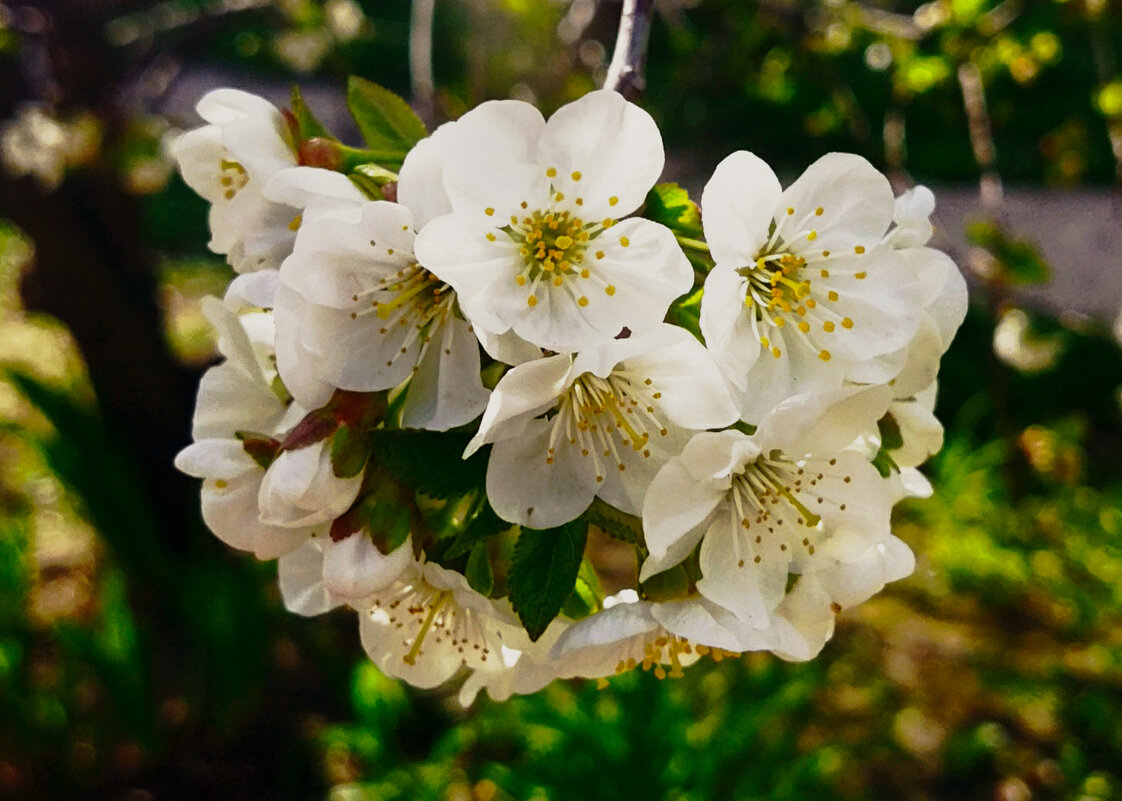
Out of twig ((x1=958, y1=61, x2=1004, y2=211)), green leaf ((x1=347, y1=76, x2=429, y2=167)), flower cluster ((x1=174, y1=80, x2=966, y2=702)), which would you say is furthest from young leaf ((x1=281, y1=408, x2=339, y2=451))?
twig ((x1=958, y1=61, x2=1004, y2=211))

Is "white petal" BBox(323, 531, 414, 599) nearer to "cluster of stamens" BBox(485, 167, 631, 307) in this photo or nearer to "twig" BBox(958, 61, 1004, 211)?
"cluster of stamens" BBox(485, 167, 631, 307)

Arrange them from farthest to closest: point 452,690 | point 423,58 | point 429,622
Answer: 1. point 452,690
2. point 423,58
3. point 429,622

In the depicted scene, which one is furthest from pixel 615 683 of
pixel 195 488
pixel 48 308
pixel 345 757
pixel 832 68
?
pixel 48 308

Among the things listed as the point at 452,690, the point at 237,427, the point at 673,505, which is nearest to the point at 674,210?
the point at 673,505

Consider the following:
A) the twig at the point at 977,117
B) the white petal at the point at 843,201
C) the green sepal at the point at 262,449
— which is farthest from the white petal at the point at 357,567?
the twig at the point at 977,117

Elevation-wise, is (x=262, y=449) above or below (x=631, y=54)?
below

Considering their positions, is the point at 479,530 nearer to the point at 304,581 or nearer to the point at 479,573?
the point at 479,573

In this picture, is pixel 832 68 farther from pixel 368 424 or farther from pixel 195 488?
pixel 195 488

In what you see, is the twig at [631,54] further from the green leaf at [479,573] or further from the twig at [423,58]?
the twig at [423,58]
